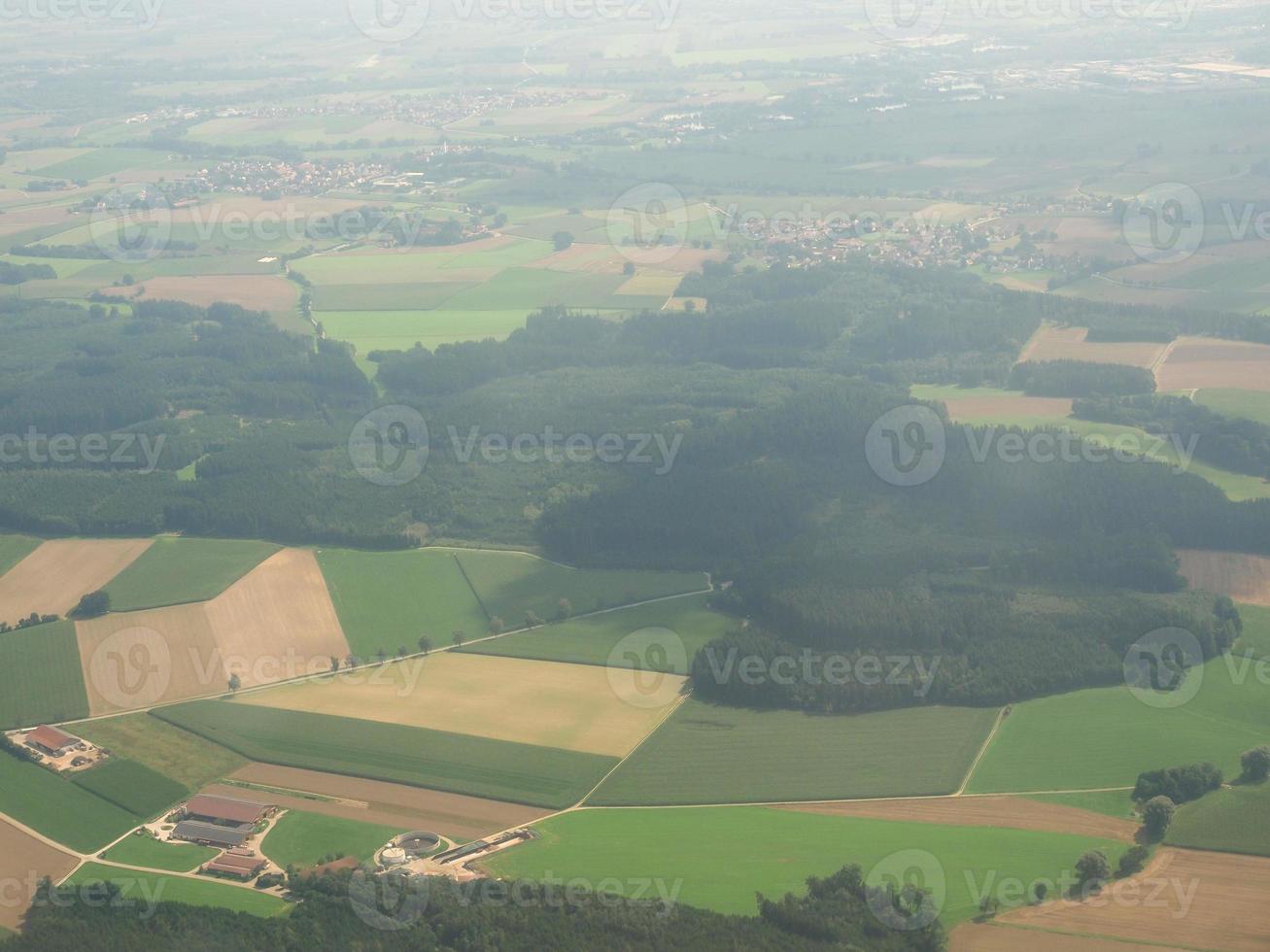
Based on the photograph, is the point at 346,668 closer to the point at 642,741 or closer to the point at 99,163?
the point at 642,741

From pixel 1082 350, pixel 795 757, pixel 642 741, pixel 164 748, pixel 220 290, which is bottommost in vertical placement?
pixel 795 757

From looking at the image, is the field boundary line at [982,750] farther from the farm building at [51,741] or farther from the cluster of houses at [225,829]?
the farm building at [51,741]

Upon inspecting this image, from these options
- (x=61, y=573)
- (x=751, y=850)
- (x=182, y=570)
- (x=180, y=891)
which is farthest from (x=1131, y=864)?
(x=61, y=573)

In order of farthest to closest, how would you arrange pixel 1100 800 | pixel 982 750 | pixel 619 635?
pixel 619 635 → pixel 982 750 → pixel 1100 800

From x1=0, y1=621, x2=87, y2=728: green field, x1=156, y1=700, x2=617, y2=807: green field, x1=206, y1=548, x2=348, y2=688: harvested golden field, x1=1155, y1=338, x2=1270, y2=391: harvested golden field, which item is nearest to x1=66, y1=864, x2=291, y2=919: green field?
x1=156, y1=700, x2=617, y2=807: green field

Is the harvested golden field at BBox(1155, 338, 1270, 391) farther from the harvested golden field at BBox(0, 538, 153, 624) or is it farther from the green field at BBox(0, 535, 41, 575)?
the green field at BBox(0, 535, 41, 575)

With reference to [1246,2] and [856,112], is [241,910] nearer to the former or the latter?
[856,112]
